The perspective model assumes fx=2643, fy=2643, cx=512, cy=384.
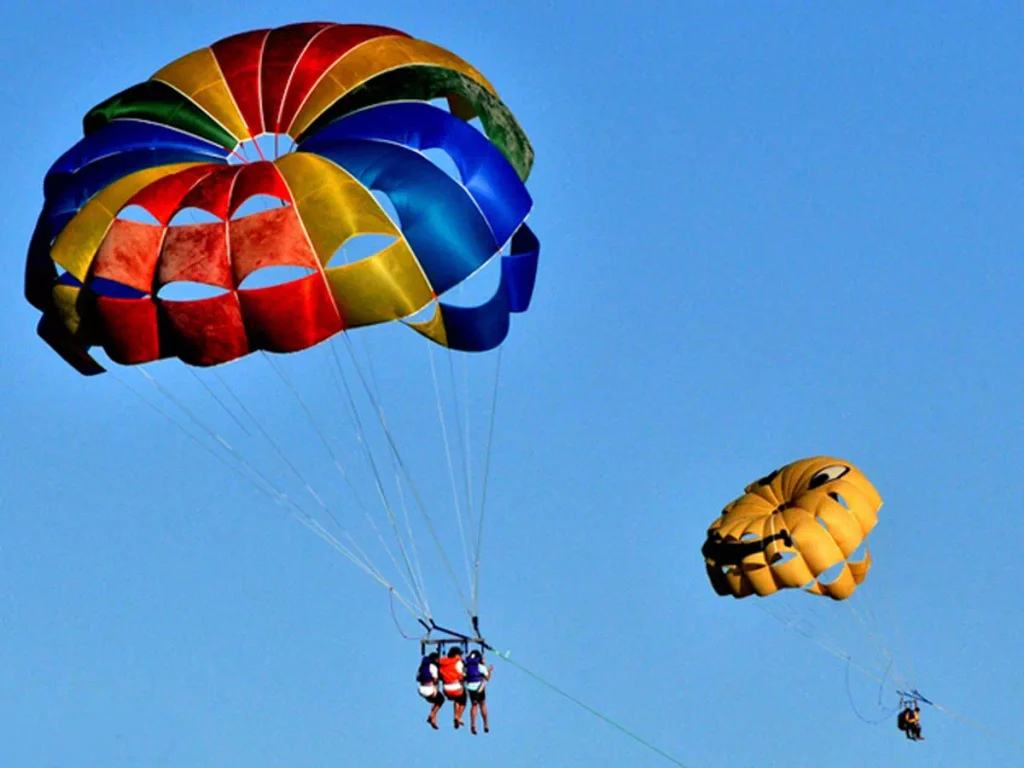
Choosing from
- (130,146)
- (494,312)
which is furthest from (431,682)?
(130,146)

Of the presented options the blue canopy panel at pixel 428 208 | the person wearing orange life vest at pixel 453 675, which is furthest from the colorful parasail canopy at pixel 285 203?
the person wearing orange life vest at pixel 453 675

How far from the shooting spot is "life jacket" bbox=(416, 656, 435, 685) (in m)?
29.2

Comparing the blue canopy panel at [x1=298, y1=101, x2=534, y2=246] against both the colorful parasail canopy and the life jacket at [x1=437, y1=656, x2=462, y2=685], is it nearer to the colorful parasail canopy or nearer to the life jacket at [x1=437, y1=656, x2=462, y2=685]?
the colorful parasail canopy

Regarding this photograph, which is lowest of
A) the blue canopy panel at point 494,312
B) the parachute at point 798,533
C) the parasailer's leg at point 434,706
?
the parasailer's leg at point 434,706

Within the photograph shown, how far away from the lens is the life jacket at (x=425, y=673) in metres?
29.2

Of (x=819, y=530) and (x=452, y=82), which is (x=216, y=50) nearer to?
(x=452, y=82)

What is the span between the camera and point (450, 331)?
30.4 meters

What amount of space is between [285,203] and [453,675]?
5.53m

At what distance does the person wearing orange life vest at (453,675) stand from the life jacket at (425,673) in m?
0.12

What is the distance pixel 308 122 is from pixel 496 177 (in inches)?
88.9

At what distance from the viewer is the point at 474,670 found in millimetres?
29172

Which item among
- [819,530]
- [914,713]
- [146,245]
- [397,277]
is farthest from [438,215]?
[914,713]

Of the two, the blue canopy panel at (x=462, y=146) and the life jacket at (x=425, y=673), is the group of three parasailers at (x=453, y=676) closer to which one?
the life jacket at (x=425, y=673)

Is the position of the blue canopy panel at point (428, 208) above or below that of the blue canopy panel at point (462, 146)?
below
